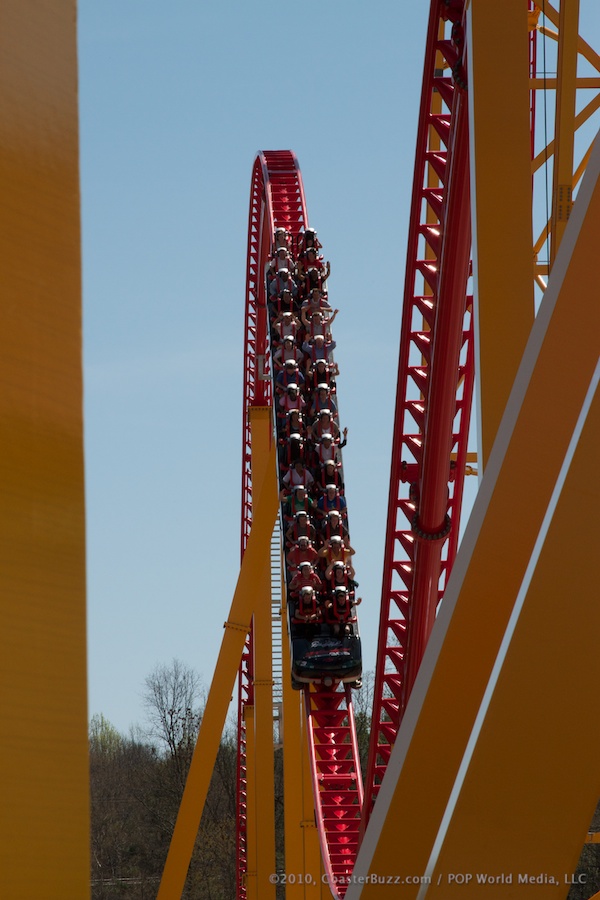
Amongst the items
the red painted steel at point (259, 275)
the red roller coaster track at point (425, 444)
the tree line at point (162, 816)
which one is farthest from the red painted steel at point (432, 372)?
the tree line at point (162, 816)

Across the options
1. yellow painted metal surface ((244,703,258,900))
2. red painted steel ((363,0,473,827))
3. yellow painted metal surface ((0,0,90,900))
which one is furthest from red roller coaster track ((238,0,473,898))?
yellow painted metal surface ((0,0,90,900))

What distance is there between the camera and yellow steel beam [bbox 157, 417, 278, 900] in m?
11.3

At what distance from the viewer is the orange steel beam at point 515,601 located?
5.21ft

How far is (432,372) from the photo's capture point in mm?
7773

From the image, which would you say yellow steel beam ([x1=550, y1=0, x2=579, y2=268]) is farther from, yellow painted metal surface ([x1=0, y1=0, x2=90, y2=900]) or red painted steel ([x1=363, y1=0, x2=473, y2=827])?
yellow painted metal surface ([x1=0, y1=0, x2=90, y2=900])

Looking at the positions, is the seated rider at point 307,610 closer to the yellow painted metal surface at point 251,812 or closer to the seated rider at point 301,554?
the seated rider at point 301,554

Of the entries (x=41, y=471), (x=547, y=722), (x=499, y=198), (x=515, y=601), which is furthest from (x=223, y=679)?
(x=41, y=471)

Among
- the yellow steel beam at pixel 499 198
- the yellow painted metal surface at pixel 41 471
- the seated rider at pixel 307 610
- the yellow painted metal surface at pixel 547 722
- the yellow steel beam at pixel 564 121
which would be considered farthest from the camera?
the seated rider at pixel 307 610

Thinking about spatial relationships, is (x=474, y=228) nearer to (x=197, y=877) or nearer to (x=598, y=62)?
(x=598, y=62)

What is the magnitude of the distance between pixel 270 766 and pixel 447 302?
26.3 ft

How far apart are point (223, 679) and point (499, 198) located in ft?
26.0

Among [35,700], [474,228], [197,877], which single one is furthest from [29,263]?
[197,877]

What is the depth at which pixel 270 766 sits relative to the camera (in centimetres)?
1395

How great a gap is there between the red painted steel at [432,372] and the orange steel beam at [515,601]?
15.4ft
